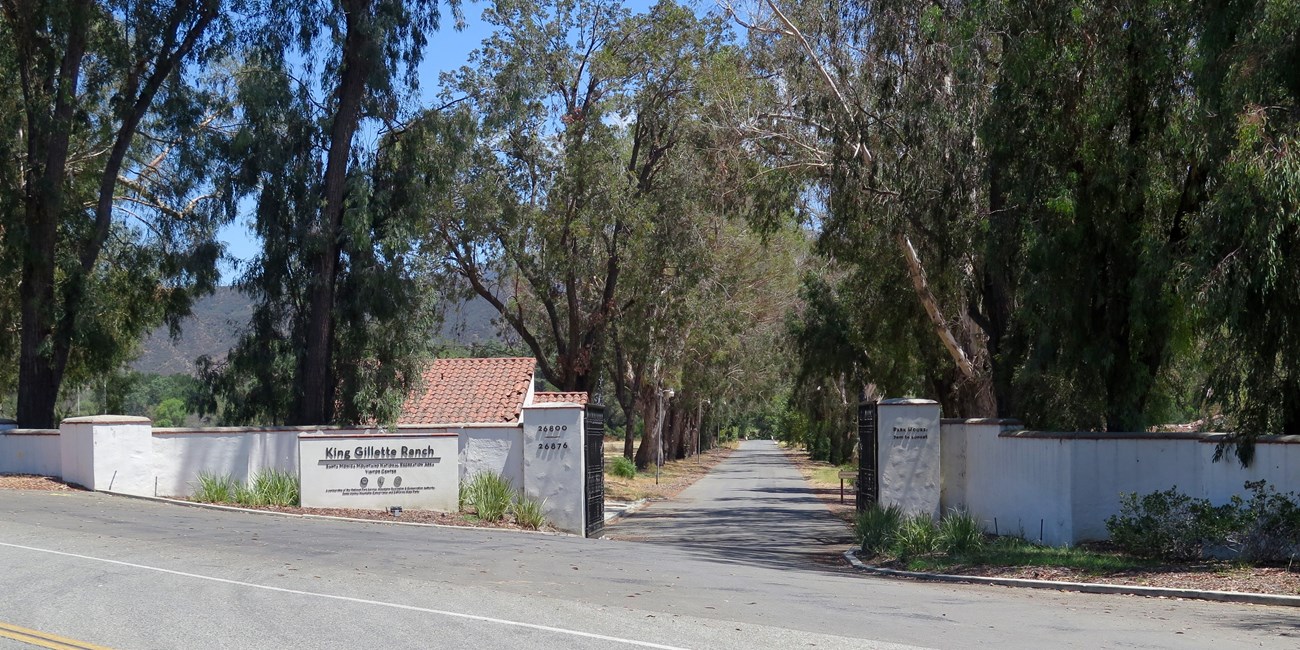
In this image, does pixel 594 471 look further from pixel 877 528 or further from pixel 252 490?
pixel 877 528

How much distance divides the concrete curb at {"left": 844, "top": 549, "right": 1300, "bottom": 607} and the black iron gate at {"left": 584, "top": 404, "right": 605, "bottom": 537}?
7780 mm

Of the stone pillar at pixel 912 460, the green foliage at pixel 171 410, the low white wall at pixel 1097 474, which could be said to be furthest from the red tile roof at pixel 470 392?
the green foliage at pixel 171 410

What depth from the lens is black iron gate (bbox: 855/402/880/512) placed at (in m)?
21.8

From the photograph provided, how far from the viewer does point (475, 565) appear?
1548cm

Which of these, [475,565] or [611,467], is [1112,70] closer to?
[475,565]

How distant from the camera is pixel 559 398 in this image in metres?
24.7

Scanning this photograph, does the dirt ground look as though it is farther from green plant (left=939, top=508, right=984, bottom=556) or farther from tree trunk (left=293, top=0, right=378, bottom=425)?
tree trunk (left=293, top=0, right=378, bottom=425)

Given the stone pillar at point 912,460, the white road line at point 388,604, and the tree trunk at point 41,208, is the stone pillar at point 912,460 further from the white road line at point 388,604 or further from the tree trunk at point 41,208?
the tree trunk at point 41,208

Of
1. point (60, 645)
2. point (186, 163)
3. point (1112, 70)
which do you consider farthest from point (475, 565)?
point (186, 163)

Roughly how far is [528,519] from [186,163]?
12655mm

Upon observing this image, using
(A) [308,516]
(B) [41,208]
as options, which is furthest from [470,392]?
(B) [41,208]

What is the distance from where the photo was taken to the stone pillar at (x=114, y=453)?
22531mm

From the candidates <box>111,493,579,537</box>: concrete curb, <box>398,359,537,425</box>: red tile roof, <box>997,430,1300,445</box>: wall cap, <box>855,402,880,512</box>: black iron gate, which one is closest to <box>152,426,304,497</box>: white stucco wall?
<box>111,493,579,537</box>: concrete curb

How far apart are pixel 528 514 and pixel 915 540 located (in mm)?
7922
